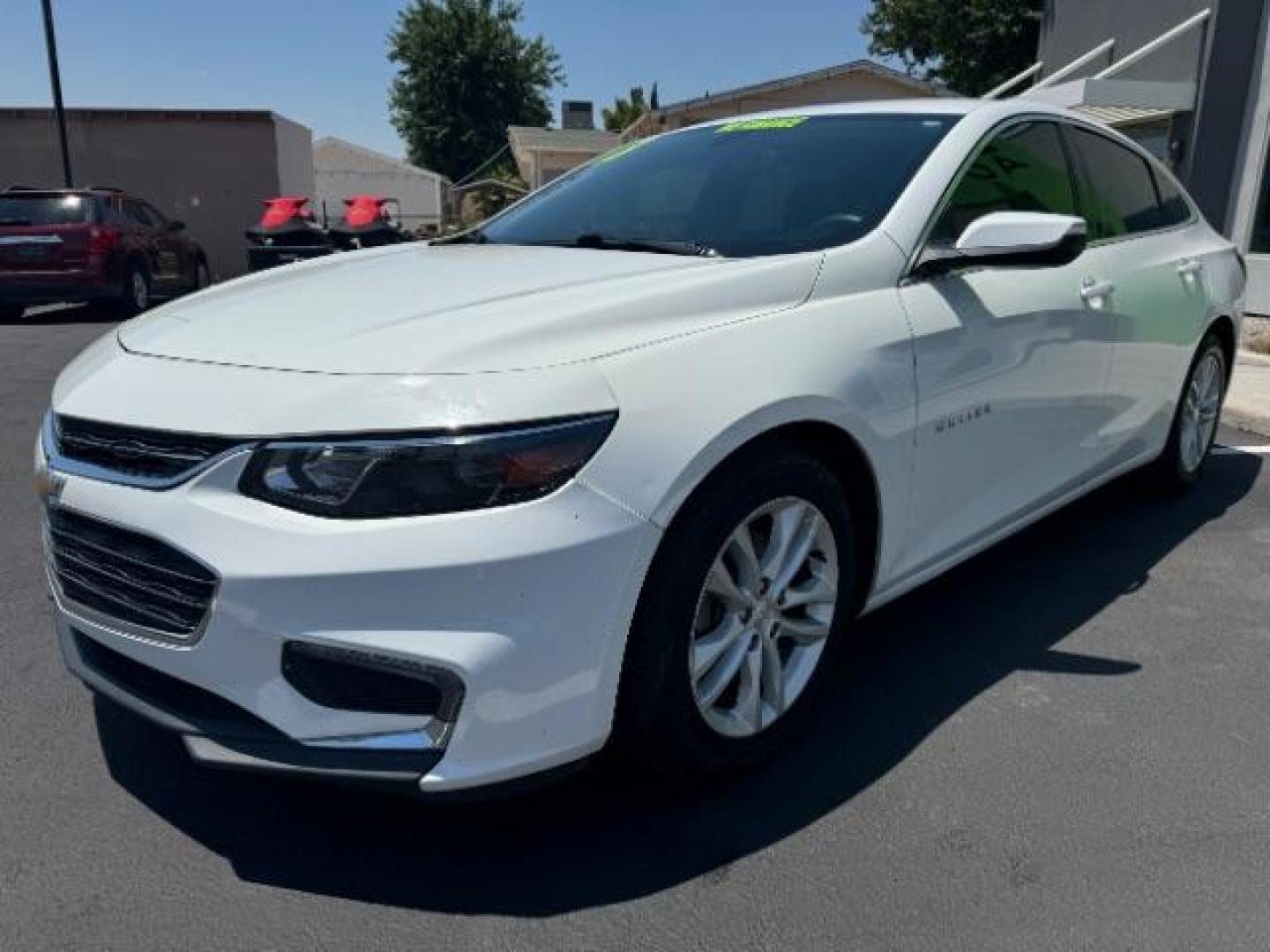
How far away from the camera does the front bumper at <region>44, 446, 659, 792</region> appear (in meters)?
1.92

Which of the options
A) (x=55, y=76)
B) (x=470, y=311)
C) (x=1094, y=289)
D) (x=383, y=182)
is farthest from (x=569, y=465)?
(x=383, y=182)

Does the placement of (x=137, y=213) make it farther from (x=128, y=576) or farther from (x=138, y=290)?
(x=128, y=576)

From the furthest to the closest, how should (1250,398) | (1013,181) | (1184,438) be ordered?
A: 1. (1250,398)
2. (1184,438)
3. (1013,181)

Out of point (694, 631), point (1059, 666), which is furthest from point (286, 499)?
point (1059, 666)

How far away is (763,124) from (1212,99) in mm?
10534

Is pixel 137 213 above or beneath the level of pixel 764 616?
above

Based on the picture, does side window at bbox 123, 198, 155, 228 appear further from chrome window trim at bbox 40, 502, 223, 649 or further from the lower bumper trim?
the lower bumper trim

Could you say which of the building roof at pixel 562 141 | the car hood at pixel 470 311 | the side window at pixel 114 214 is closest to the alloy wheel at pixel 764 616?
the car hood at pixel 470 311

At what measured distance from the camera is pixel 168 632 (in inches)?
82.7

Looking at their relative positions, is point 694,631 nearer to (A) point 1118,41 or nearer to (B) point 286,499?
(B) point 286,499

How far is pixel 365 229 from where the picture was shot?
1595 cm

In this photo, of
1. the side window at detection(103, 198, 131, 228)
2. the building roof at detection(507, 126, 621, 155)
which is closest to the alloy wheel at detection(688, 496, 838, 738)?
the side window at detection(103, 198, 131, 228)

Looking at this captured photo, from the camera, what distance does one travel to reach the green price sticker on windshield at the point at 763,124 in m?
3.58

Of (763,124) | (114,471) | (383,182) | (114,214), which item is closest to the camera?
(114,471)
